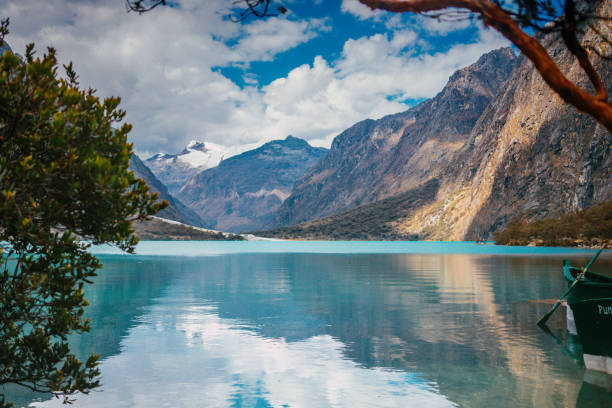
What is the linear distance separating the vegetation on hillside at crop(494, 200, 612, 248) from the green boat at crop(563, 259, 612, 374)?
118021 mm

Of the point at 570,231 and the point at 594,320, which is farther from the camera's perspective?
the point at 570,231

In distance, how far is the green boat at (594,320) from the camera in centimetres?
1855

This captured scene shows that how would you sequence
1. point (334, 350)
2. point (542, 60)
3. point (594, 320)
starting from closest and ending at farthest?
point (542, 60) → point (594, 320) → point (334, 350)

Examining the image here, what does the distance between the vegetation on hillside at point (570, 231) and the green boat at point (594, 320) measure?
11802 centimetres

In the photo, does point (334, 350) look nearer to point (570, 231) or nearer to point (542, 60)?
point (542, 60)

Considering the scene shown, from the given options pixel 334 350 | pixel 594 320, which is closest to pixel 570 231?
pixel 594 320

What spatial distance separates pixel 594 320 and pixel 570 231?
452 feet

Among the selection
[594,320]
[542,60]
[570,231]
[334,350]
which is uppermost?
[542,60]

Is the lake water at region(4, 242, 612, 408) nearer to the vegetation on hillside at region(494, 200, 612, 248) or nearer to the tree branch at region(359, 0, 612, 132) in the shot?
the tree branch at region(359, 0, 612, 132)

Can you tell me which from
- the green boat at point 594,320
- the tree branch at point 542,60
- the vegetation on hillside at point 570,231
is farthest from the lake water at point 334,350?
the vegetation on hillside at point 570,231

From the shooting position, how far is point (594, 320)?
1889cm

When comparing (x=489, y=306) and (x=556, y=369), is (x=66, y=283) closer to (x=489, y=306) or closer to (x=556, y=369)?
(x=556, y=369)

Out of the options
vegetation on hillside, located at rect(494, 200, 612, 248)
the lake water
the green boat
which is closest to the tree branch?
the lake water

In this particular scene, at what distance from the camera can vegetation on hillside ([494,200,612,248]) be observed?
125250 mm
